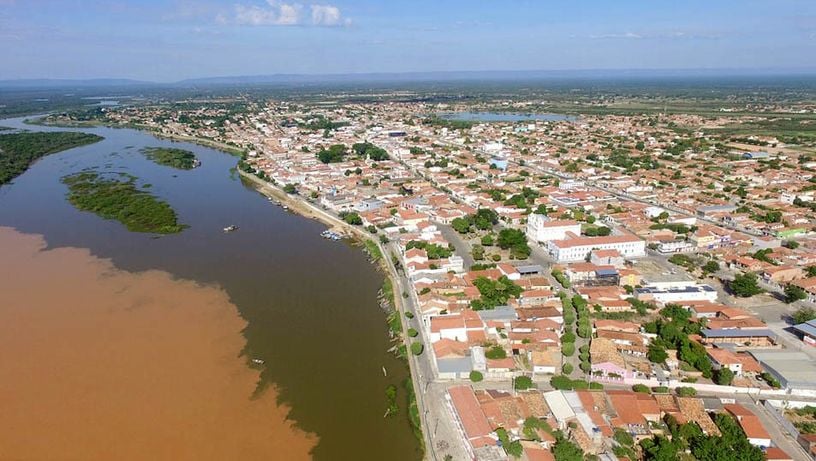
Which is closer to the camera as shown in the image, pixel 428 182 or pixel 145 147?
pixel 428 182

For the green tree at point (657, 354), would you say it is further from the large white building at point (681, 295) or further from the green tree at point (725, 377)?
the large white building at point (681, 295)

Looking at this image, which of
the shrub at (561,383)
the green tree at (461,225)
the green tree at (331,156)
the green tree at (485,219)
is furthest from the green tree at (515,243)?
the green tree at (331,156)

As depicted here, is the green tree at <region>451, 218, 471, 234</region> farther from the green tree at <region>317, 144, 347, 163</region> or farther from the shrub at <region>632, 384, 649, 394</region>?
the green tree at <region>317, 144, 347, 163</region>

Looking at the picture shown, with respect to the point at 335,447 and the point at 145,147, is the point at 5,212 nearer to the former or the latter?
the point at 145,147

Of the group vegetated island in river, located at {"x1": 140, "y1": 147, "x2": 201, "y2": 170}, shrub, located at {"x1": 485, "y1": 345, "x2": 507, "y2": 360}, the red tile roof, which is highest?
vegetated island in river, located at {"x1": 140, "y1": 147, "x2": 201, "y2": 170}

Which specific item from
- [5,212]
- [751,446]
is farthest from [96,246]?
[751,446]

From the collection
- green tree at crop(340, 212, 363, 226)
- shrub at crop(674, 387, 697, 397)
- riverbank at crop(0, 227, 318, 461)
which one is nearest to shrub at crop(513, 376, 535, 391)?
shrub at crop(674, 387, 697, 397)
